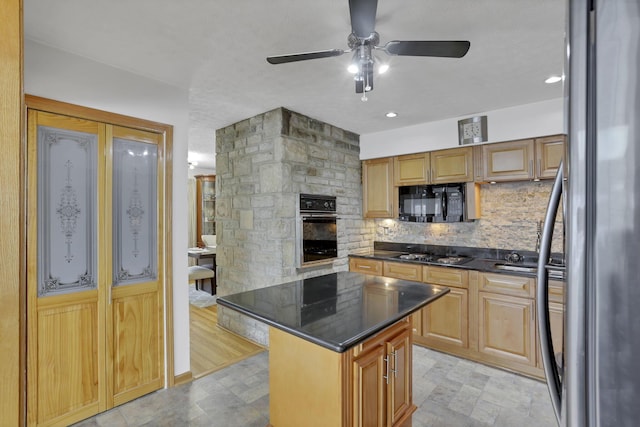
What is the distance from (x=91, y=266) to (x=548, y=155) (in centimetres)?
402

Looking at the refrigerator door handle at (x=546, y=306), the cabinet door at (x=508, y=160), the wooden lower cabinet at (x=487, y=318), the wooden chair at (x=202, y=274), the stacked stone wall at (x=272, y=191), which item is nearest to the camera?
the refrigerator door handle at (x=546, y=306)

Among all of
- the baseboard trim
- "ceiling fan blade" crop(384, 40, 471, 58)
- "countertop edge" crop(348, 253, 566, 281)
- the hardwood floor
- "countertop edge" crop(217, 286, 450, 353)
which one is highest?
"ceiling fan blade" crop(384, 40, 471, 58)

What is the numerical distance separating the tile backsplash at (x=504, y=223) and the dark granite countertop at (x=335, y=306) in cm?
192

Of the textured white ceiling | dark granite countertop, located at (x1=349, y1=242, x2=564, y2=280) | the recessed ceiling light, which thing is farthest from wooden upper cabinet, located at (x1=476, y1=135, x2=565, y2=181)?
dark granite countertop, located at (x1=349, y1=242, x2=564, y2=280)

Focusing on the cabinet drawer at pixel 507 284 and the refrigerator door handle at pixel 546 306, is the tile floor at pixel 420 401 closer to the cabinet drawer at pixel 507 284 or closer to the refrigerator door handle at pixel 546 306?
the cabinet drawer at pixel 507 284

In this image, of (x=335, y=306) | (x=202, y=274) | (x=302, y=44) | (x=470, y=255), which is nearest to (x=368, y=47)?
(x=302, y=44)

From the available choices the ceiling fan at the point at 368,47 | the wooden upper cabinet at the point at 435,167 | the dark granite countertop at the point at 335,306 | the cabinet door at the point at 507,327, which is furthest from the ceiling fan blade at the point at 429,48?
the cabinet door at the point at 507,327

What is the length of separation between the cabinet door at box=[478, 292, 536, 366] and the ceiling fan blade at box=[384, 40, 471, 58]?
2.32m

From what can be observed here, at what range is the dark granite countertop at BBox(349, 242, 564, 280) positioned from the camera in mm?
2971

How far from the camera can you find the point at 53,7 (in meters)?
1.64

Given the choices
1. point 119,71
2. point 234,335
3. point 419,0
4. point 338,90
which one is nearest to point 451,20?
point 419,0

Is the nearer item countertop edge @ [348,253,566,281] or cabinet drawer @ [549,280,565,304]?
cabinet drawer @ [549,280,565,304]

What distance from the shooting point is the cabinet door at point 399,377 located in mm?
1721

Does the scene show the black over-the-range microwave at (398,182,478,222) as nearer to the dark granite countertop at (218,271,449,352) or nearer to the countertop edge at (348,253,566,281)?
the countertop edge at (348,253,566,281)
